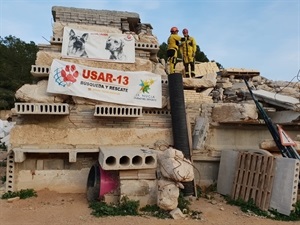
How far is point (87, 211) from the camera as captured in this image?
6008 millimetres

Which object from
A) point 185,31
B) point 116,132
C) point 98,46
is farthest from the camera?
point 185,31

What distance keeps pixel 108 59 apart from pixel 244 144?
4376 millimetres

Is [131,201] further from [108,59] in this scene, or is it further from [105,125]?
[108,59]

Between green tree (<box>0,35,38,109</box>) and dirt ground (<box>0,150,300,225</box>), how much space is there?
24.7 m

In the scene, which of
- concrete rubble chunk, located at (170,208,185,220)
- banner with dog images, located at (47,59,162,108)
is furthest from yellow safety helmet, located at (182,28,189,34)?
concrete rubble chunk, located at (170,208,185,220)

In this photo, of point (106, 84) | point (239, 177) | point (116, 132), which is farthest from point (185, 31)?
point (239, 177)

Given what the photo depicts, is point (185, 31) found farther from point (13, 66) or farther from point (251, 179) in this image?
point (13, 66)

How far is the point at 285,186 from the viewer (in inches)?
237

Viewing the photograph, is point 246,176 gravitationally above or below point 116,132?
below

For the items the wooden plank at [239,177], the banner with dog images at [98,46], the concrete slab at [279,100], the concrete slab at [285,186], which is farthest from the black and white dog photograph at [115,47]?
the concrete slab at [285,186]

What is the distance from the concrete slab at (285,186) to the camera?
593 cm

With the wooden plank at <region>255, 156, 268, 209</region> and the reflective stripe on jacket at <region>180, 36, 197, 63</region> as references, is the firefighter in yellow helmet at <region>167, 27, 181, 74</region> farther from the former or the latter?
the wooden plank at <region>255, 156, 268, 209</region>

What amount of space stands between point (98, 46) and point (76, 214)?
4.26 meters

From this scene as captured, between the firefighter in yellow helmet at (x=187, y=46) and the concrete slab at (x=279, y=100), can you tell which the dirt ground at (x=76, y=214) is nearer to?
the concrete slab at (x=279, y=100)
